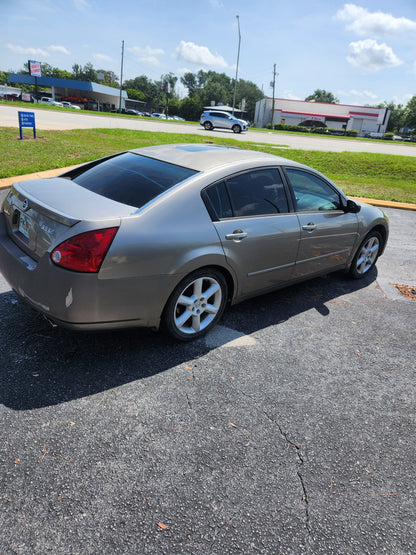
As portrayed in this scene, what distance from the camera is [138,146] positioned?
1611 cm

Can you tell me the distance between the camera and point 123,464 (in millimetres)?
2225

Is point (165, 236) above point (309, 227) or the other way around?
above

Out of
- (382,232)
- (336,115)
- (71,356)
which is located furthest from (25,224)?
(336,115)

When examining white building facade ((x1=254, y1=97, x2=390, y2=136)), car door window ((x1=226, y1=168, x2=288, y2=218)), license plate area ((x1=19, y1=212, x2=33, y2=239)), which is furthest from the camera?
white building facade ((x1=254, y1=97, x2=390, y2=136))

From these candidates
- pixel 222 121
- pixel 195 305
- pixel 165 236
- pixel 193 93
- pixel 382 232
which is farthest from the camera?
pixel 193 93

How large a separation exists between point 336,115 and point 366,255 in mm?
79095

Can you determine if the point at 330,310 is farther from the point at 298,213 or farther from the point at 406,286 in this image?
the point at 406,286

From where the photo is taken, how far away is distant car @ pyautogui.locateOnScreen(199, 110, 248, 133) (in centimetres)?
3384

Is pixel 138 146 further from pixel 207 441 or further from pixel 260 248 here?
pixel 207 441

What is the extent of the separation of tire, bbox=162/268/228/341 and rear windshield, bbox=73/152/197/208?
0.74 m

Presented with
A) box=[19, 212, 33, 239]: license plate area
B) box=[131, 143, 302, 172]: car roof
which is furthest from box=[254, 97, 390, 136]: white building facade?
box=[19, 212, 33, 239]: license plate area

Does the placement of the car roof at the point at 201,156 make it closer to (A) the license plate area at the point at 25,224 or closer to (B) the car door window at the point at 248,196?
(B) the car door window at the point at 248,196

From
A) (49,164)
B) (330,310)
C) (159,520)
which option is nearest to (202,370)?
(159,520)

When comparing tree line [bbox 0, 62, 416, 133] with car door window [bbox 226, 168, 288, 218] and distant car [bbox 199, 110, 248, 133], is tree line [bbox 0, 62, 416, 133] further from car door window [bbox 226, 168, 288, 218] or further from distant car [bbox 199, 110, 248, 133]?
car door window [bbox 226, 168, 288, 218]
